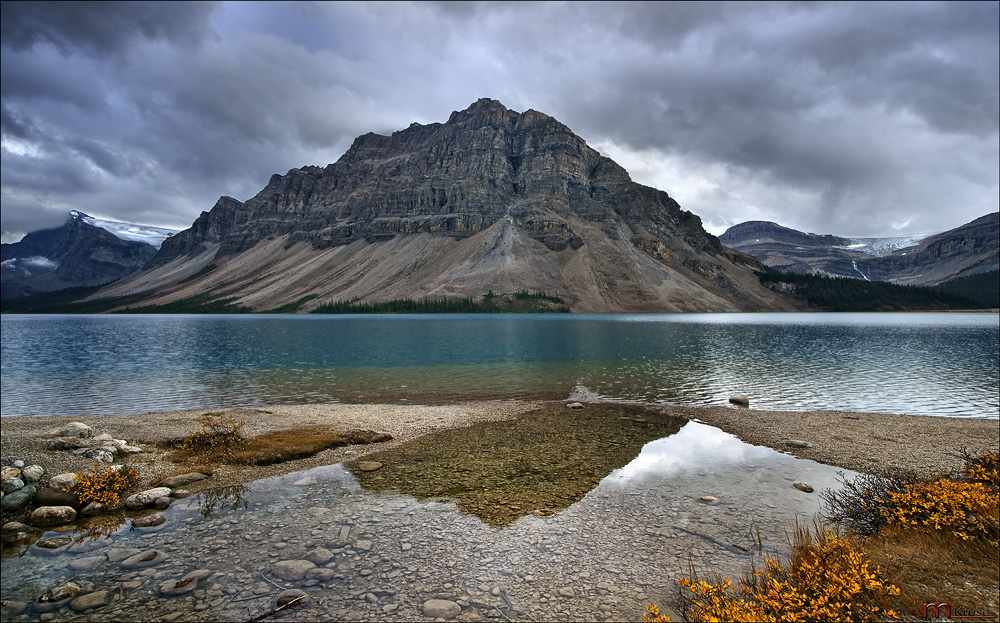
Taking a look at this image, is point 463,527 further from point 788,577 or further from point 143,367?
point 143,367

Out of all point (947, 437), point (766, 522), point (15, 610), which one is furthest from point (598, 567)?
point (947, 437)

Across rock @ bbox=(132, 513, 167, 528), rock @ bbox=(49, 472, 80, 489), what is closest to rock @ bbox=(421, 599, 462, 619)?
rock @ bbox=(132, 513, 167, 528)

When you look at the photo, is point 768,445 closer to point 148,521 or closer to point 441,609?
point 441,609

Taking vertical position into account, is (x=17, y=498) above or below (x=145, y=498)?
above

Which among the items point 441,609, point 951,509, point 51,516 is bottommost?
point 441,609

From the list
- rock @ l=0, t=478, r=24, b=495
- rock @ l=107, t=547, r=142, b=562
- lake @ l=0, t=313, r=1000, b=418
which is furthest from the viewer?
lake @ l=0, t=313, r=1000, b=418

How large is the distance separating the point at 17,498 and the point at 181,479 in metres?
3.97

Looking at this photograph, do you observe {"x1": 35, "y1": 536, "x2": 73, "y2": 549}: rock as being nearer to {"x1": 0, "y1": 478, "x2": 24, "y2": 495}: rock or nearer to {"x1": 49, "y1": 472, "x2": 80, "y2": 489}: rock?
{"x1": 49, "y1": 472, "x2": 80, "y2": 489}: rock

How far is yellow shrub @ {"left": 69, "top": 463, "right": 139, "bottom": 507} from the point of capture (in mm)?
13609

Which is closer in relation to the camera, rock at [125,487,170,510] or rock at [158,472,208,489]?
rock at [125,487,170,510]

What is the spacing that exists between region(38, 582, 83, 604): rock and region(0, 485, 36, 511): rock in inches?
231

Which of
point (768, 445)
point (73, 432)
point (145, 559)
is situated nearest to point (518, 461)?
point (768, 445)

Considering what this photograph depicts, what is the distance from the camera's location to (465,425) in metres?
24.3

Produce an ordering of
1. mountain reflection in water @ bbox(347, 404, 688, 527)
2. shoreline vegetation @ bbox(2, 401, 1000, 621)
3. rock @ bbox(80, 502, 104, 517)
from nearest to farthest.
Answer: shoreline vegetation @ bbox(2, 401, 1000, 621)
rock @ bbox(80, 502, 104, 517)
mountain reflection in water @ bbox(347, 404, 688, 527)
